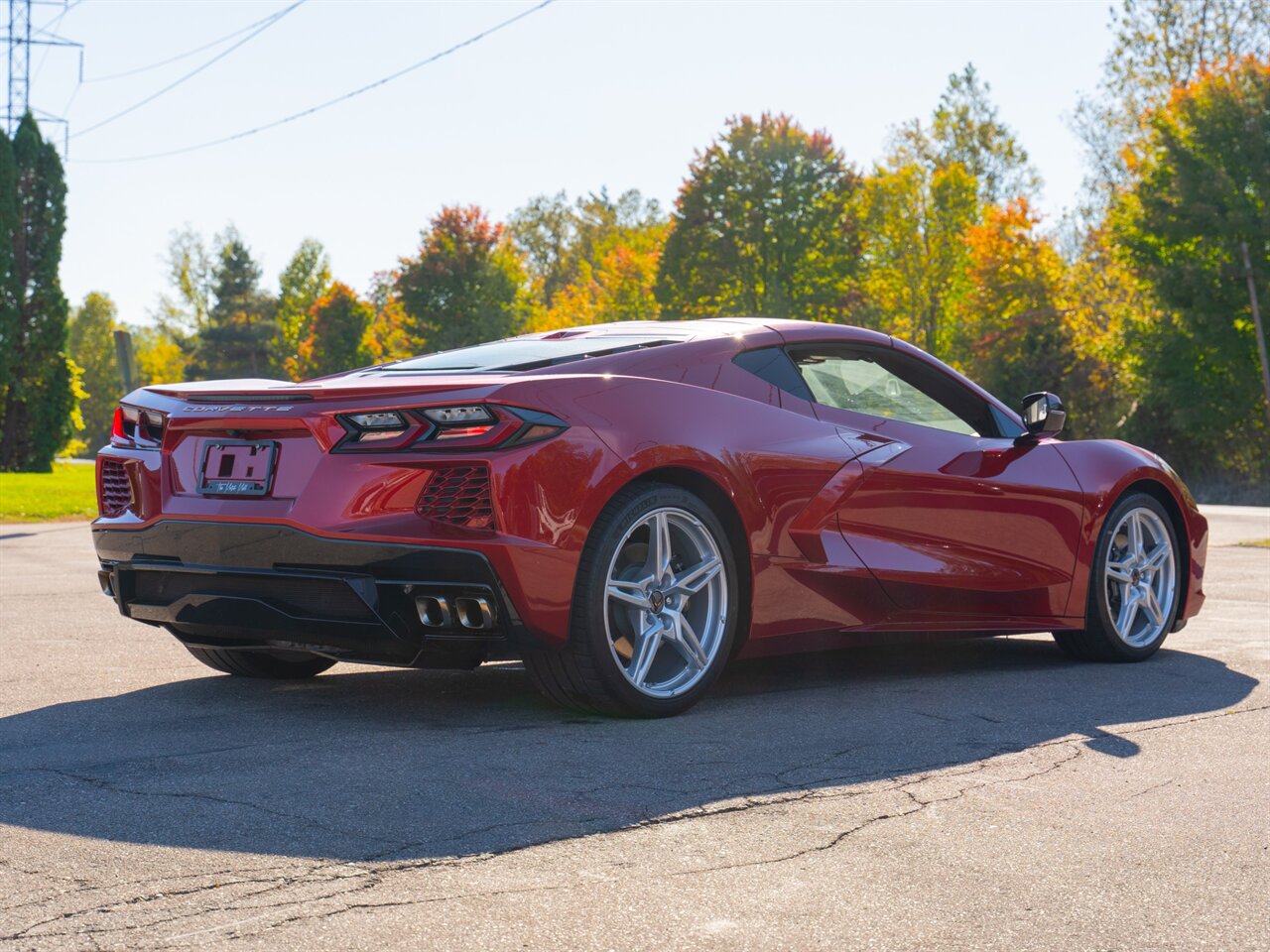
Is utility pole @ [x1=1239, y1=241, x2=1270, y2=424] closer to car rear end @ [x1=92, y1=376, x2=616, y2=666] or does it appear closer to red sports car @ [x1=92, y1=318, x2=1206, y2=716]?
red sports car @ [x1=92, y1=318, x2=1206, y2=716]

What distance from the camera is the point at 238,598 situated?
4449 mm

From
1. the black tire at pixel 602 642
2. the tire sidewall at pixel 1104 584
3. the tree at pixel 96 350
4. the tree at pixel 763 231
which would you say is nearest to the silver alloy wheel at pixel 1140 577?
the tire sidewall at pixel 1104 584

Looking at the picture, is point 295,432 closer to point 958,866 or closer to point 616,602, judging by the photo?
point 616,602

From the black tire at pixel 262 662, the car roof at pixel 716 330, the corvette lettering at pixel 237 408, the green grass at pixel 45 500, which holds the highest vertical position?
the car roof at pixel 716 330

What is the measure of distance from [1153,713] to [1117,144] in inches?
1927

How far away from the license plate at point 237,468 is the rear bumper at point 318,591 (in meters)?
0.12

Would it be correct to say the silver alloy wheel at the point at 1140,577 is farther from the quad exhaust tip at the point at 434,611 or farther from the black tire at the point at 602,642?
the quad exhaust tip at the point at 434,611

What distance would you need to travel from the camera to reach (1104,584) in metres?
6.25

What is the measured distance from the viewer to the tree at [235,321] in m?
93.1

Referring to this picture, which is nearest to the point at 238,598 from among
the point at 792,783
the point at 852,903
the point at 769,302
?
the point at 792,783

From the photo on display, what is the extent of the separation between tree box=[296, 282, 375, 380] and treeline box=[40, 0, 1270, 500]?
0.49 feet

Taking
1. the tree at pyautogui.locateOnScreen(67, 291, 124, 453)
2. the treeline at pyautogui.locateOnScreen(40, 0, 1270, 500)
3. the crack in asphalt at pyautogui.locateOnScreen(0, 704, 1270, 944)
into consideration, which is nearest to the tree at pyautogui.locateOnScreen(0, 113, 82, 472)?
the treeline at pyautogui.locateOnScreen(40, 0, 1270, 500)

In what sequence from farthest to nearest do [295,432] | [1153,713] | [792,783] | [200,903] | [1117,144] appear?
1. [1117,144]
2. [1153,713]
3. [295,432]
4. [792,783]
5. [200,903]

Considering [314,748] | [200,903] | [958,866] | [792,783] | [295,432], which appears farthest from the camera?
[295,432]
